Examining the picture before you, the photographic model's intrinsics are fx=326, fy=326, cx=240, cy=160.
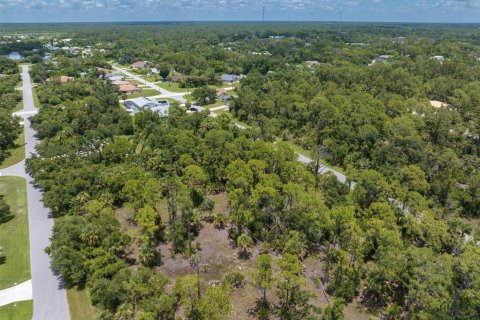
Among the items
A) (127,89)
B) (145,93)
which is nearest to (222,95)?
(145,93)

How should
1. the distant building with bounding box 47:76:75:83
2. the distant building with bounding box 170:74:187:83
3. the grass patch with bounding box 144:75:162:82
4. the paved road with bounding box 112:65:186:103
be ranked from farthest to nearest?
the grass patch with bounding box 144:75:162:82 < the distant building with bounding box 170:74:187:83 < the distant building with bounding box 47:76:75:83 < the paved road with bounding box 112:65:186:103

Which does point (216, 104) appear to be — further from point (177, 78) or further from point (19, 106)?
point (19, 106)

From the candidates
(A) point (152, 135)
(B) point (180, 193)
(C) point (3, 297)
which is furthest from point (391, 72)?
(C) point (3, 297)

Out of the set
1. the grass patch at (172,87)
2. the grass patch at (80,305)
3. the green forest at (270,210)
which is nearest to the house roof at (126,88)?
the grass patch at (172,87)

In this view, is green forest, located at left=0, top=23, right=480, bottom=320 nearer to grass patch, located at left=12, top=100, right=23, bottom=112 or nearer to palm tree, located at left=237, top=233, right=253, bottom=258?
palm tree, located at left=237, top=233, right=253, bottom=258

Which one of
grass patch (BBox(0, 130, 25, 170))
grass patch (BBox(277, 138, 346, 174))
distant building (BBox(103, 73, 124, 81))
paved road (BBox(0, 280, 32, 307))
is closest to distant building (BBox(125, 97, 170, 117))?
grass patch (BBox(0, 130, 25, 170))
